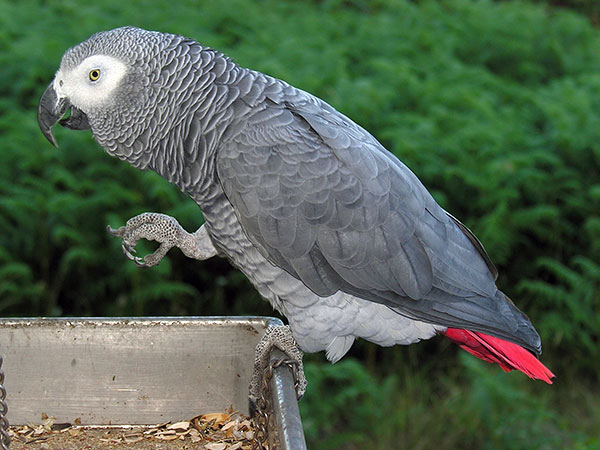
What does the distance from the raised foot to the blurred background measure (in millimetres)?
1034

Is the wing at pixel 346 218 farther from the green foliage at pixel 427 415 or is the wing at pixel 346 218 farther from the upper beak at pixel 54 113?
the green foliage at pixel 427 415

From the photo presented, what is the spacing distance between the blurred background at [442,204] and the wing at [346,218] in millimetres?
1178

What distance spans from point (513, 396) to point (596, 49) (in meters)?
2.87

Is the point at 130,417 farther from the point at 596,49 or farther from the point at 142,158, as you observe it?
the point at 596,49

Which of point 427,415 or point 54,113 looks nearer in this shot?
point 54,113

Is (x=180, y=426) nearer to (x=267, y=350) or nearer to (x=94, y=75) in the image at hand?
(x=267, y=350)

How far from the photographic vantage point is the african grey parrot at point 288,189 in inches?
57.3

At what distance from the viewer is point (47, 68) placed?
11.8 feet

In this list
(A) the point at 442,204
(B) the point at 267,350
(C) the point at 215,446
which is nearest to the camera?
(C) the point at 215,446

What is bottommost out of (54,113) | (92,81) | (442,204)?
(442,204)

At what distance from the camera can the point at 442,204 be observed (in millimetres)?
3074

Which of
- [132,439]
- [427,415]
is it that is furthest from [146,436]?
[427,415]

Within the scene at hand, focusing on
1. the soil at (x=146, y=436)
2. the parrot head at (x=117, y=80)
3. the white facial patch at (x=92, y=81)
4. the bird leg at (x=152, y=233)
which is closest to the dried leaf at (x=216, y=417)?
the soil at (x=146, y=436)

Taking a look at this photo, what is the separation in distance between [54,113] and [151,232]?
356 millimetres
